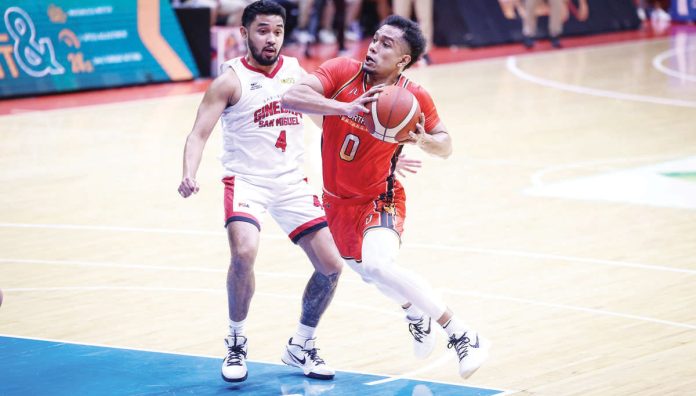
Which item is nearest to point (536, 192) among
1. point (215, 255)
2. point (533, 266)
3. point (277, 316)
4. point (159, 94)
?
point (533, 266)

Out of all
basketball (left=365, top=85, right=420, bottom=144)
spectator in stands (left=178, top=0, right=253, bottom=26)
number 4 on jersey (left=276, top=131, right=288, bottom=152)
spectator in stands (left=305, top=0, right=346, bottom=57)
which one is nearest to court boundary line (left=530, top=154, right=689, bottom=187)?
number 4 on jersey (left=276, top=131, right=288, bottom=152)

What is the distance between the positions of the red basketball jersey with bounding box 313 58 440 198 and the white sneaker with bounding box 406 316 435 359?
29.1 inches

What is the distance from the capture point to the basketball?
565cm

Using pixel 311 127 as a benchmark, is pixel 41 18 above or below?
above

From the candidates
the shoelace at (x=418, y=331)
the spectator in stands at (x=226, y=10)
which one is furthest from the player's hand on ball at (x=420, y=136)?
the spectator in stands at (x=226, y=10)

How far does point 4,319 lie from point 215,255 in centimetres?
195

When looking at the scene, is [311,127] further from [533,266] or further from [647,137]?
[533,266]

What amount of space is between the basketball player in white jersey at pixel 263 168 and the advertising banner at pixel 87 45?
10222 mm

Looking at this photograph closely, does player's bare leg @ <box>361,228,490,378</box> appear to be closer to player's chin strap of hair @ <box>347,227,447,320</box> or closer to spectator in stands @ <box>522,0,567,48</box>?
player's chin strap of hair @ <box>347,227,447,320</box>

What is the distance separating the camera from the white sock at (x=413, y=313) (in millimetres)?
6234

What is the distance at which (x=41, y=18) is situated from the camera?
1582 cm

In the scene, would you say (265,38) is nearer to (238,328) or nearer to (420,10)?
(238,328)

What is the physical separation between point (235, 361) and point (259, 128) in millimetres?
1246

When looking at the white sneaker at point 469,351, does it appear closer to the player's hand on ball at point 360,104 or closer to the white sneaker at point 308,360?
the white sneaker at point 308,360
